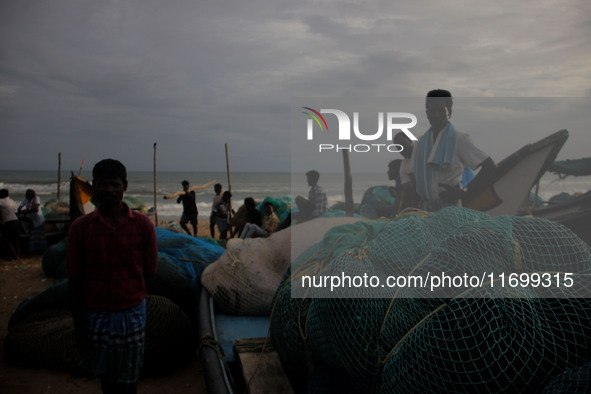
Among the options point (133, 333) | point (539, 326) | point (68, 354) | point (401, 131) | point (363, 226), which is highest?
point (401, 131)

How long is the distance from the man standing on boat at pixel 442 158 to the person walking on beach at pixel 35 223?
328 inches

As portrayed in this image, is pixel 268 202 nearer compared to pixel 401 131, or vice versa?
pixel 401 131

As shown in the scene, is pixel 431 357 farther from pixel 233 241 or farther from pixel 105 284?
pixel 233 241

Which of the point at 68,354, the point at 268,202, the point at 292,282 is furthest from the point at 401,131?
the point at 268,202

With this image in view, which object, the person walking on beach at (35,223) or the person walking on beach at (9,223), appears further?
the person walking on beach at (35,223)

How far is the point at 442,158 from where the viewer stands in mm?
3314

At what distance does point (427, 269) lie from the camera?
2.11 m

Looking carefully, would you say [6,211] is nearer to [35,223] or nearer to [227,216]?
[35,223]

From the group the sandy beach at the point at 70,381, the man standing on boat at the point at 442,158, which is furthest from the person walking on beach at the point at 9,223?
the man standing on boat at the point at 442,158

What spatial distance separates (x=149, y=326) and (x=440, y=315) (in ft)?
7.77

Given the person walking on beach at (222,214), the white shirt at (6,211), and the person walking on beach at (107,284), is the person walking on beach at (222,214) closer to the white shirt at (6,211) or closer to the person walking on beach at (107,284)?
the white shirt at (6,211)

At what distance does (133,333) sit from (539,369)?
1809mm

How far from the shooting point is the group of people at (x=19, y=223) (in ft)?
27.5

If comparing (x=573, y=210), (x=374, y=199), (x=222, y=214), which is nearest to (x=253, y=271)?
(x=573, y=210)
